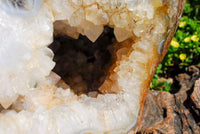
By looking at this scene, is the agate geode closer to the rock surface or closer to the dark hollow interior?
the rock surface

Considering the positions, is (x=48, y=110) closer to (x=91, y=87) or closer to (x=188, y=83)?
(x=91, y=87)

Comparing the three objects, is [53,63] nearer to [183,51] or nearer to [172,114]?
[172,114]

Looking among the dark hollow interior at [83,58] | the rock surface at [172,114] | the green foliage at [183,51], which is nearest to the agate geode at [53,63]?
the rock surface at [172,114]

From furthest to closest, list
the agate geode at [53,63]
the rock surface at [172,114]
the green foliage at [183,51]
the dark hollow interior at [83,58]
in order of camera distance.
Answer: the green foliage at [183,51] → the dark hollow interior at [83,58] → the rock surface at [172,114] → the agate geode at [53,63]

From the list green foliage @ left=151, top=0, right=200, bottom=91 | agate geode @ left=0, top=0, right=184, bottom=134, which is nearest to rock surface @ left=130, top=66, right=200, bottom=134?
agate geode @ left=0, top=0, right=184, bottom=134

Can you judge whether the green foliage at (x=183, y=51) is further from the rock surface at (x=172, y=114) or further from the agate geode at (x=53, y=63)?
the agate geode at (x=53, y=63)
